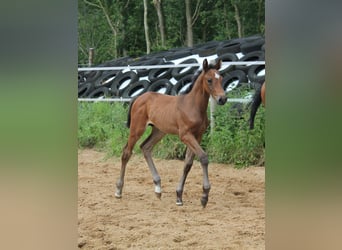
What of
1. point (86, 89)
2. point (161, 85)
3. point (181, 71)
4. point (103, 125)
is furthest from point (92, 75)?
point (181, 71)

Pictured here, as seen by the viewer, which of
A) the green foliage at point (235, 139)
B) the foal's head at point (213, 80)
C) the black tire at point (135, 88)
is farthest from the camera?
the black tire at point (135, 88)

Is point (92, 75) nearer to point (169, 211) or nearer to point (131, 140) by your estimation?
point (131, 140)

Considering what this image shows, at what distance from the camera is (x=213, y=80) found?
3.01 meters

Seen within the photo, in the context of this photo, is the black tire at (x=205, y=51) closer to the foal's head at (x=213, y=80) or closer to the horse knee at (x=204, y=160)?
the foal's head at (x=213, y=80)

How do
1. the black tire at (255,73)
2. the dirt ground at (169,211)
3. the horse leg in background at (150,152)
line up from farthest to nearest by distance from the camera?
the black tire at (255,73)
the horse leg in background at (150,152)
the dirt ground at (169,211)

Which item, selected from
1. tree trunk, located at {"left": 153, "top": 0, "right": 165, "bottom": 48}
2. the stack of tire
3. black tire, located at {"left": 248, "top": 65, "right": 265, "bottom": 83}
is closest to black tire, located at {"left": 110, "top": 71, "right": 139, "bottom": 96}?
the stack of tire

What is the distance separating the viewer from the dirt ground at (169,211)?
Answer: 2.86 meters

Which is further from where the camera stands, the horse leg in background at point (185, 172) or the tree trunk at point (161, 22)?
the tree trunk at point (161, 22)

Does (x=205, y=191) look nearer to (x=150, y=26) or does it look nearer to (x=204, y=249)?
(x=204, y=249)

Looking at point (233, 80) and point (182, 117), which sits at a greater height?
point (233, 80)

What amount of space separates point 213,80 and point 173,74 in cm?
145

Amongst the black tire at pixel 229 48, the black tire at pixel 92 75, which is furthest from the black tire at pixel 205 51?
the black tire at pixel 92 75
